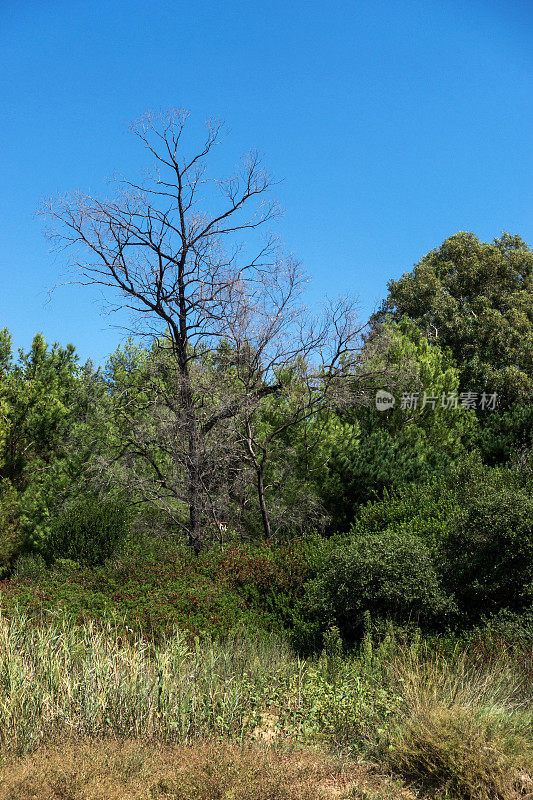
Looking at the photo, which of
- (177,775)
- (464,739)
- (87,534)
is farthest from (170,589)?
(464,739)

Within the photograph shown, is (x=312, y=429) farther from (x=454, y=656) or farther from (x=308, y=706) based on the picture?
(x=308, y=706)

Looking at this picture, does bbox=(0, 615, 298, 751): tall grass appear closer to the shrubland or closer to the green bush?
the shrubland

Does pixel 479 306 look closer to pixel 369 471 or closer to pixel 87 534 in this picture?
pixel 369 471

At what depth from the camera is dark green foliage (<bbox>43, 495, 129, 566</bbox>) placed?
11539mm

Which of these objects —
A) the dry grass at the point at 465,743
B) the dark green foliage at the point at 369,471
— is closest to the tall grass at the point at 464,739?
the dry grass at the point at 465,743

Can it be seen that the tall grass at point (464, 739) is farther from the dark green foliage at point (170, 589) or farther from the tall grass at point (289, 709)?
the dark green foliage at point (170, 589)

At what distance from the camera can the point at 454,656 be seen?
6355 mm

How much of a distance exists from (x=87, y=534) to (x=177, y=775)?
8.32 metres

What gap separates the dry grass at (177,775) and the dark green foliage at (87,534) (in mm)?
7337

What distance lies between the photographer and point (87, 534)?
11.7m

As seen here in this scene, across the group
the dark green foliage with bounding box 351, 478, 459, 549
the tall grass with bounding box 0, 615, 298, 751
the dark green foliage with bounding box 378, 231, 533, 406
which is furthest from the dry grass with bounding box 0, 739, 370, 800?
the dark green foliage with bounding box 378, 231, 533, 406

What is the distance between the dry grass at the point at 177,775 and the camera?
3768mm

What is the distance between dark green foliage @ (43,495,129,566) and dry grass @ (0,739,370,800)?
7.34 meters

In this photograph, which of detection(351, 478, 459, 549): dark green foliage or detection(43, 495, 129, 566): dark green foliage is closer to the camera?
detection(351, 478, 459, 549): dark green foliage
